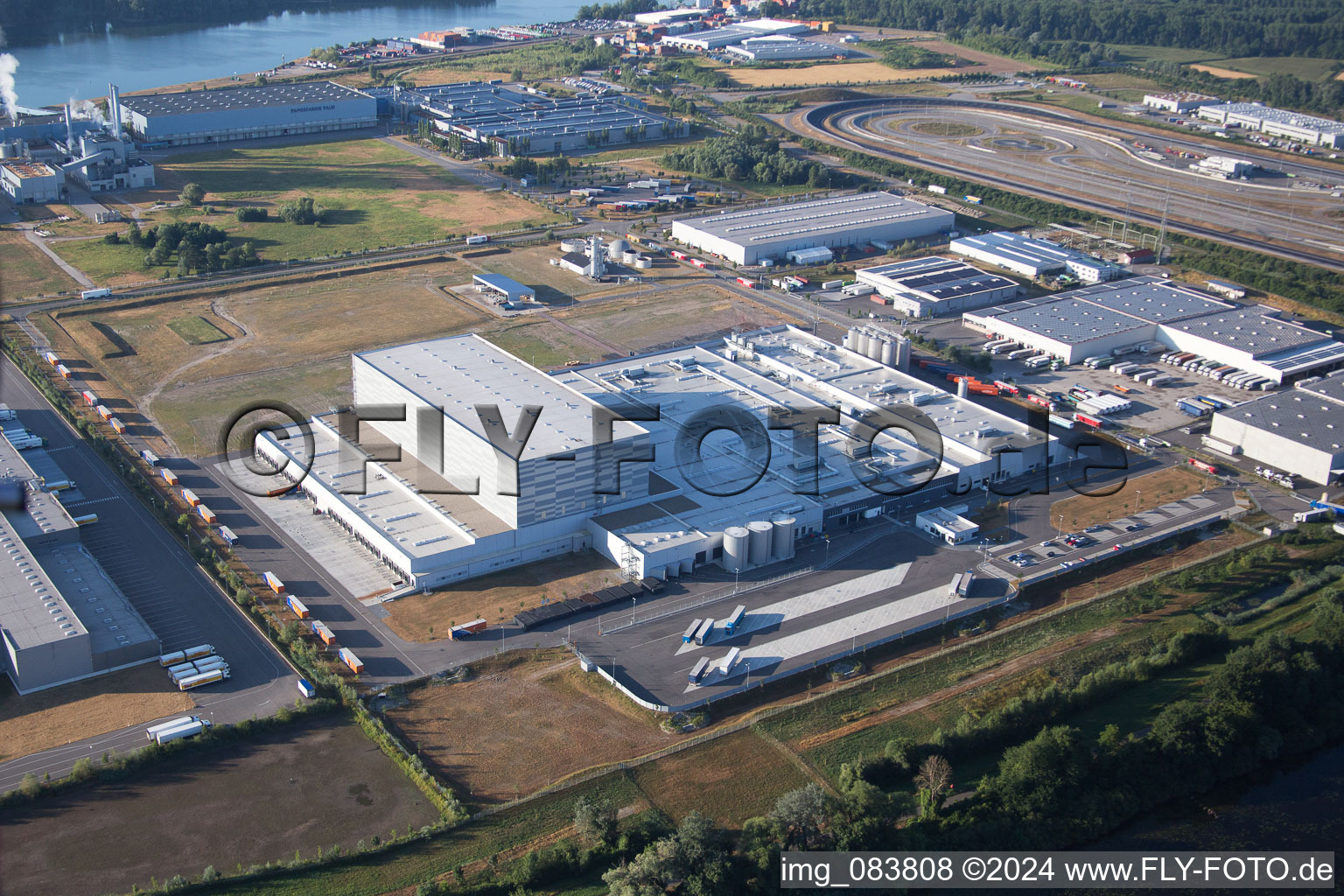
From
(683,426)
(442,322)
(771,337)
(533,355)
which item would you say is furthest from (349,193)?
(683,426)

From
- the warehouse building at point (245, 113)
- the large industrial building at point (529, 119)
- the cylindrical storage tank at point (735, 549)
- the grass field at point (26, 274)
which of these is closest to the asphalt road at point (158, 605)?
the cylindrical storage tank at point (735, 549)

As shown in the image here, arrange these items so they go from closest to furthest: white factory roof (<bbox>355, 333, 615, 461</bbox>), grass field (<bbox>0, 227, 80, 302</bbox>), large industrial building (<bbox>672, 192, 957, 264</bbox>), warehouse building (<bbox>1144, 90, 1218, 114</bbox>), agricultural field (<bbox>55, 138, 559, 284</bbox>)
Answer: white factory roof (<bbox>355, 333, 615, 461</bbox>), grass field (<bbox>0, 227, 80, 302</bbox>), agricultural field (<bbox>55, 138, 559, 284</bbox>), large industrial building (<bbox>672, 192, 957, 264</bbox>), warehouse building (<bbox>1144, 90, 1218, 114</bbox>)

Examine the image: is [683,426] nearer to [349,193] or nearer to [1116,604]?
[1116,604]

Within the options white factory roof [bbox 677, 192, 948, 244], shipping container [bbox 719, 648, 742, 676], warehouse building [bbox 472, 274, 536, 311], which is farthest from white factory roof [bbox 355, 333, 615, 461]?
white factory roof [bbox 677, 192, 948, 244]

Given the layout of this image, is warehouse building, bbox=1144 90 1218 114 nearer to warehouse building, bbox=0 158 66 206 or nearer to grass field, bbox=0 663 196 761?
warehouse building, bbox=0 158 66 206

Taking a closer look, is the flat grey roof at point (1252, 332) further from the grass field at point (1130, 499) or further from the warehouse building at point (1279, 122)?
the warehouse building at point (1279, 122)
